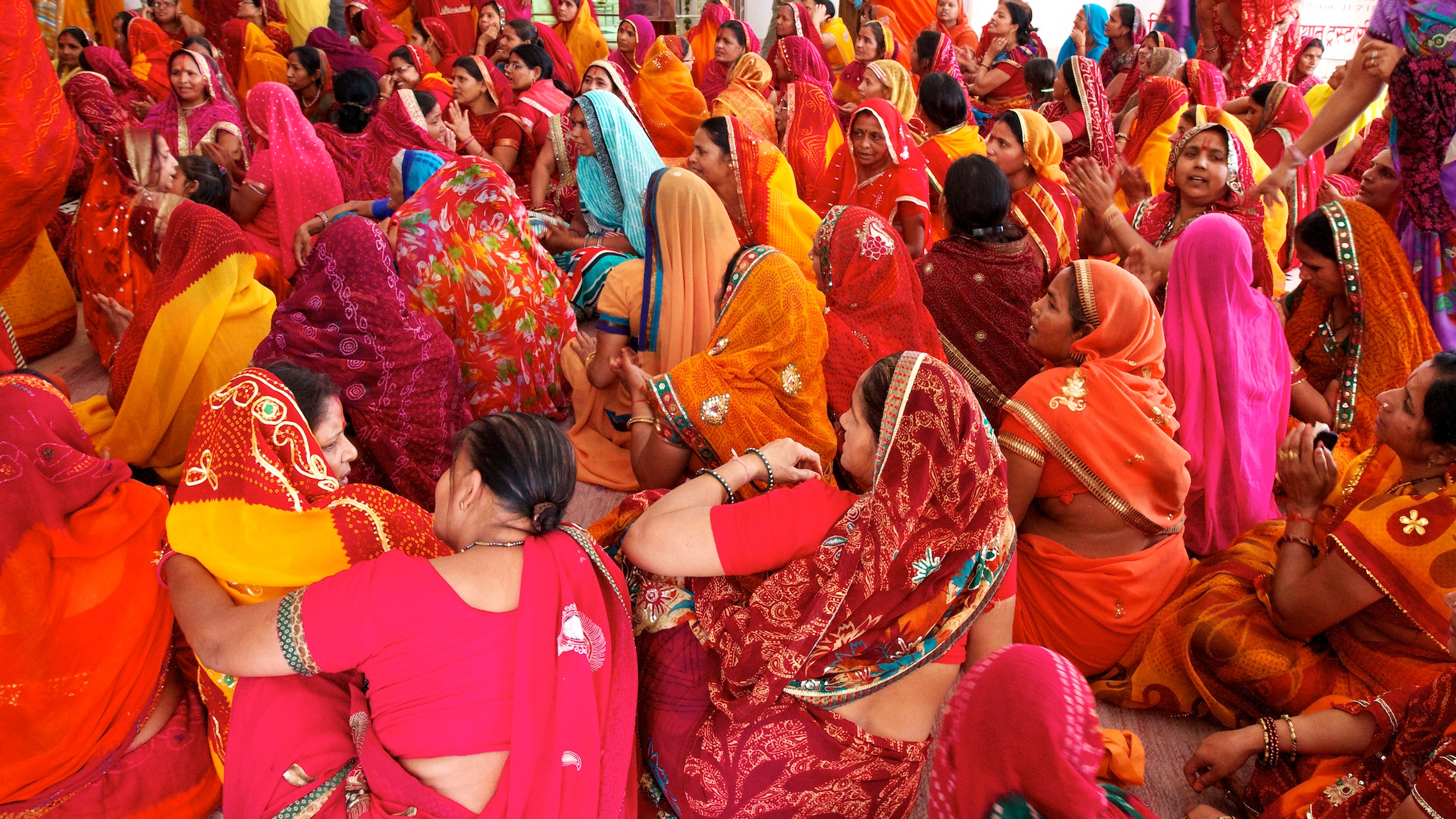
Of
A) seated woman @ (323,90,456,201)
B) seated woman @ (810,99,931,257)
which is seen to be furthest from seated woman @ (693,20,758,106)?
seated woman @ (810,99,931,257)

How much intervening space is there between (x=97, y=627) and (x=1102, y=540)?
1986 mm

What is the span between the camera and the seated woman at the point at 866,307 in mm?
2504

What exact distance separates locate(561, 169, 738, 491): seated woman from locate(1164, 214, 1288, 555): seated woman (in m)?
1.32

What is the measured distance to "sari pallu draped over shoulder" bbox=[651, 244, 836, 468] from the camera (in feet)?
7.71

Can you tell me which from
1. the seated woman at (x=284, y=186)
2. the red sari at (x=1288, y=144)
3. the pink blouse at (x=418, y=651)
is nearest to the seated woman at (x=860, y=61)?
the red sari at (x=1288, y=144)

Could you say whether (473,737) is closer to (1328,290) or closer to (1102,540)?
(1102,540)

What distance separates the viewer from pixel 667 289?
291 cm

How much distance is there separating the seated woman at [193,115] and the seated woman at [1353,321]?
14.1 feet

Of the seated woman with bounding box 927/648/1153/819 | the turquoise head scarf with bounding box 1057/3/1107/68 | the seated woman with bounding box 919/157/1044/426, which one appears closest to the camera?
the seated woman with bounding box 927/648/1153/819

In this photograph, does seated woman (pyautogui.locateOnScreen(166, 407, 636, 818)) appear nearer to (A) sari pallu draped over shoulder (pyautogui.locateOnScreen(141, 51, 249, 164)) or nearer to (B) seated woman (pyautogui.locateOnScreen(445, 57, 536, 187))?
(A) sari pallu draped over shoulder (pyautogui.locateOnScreen(141, 51, 249, 164))

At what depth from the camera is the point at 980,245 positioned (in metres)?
2.91

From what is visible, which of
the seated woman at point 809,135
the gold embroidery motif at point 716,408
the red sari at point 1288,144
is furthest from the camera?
the seated woman at point 809,135

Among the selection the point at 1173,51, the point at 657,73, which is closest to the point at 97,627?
the point at 657,73

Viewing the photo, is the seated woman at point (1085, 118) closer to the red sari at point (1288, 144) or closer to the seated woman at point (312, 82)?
the red sari at point (1288, 144)
